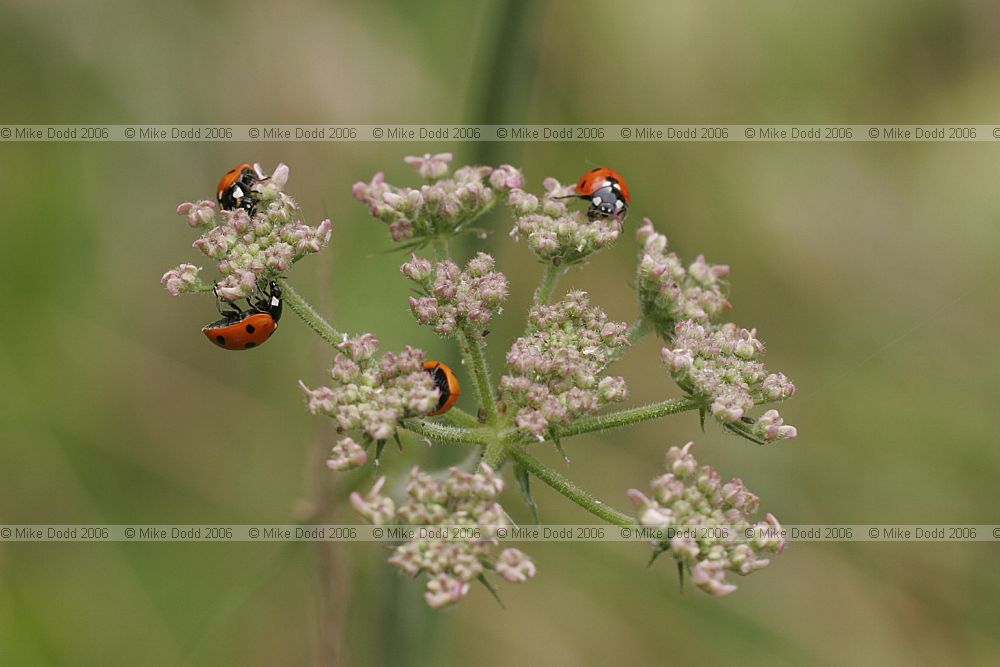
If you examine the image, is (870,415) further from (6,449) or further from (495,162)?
(6,449)

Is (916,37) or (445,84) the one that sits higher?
(916,37)

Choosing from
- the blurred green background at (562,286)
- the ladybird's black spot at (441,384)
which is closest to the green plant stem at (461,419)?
the ladybird's black spot at (441,384)

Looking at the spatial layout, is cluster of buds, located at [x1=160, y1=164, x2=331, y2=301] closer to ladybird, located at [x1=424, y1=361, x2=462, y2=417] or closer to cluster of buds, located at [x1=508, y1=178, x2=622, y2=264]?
ladybird, located at [x1=424, y1=361, x2=462, y2=417]

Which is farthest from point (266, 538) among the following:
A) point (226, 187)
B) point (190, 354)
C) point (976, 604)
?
point (976, 604)

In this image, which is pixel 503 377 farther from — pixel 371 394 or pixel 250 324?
pixel 250 324

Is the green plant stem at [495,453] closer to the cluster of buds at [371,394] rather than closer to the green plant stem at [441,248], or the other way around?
the cluster of buds at [371,394]

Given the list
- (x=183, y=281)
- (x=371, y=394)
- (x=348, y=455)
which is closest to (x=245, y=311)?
(x=183, y=281)
